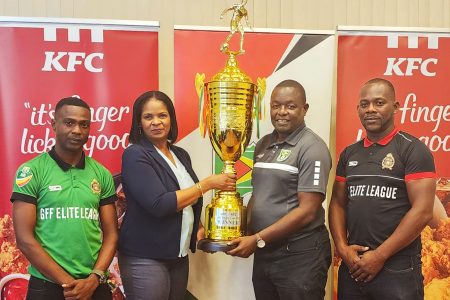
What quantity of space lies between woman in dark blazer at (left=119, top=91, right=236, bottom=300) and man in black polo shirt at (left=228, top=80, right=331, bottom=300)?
19 cm

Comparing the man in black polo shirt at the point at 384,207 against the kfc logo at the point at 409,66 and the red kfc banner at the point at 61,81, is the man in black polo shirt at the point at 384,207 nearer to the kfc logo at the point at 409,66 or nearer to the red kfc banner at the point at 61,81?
the kfc logo at the point at 409,66

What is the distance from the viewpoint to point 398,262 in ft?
6.37

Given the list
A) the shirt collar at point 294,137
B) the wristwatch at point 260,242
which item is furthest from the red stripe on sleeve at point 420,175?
the wristwatch at point 260,242

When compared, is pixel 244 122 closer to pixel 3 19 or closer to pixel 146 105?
pixel 146 105

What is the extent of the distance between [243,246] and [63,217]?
72cm

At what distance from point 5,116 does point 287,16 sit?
163 centimetres

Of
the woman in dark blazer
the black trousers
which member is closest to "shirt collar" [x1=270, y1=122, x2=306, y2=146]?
the woman in dark blazer

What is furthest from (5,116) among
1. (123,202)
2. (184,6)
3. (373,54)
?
(373,54)

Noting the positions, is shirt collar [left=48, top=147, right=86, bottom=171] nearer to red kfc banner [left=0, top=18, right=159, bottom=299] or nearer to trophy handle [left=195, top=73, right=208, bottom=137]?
trophy handle [left=195, top=73, right=208, bottom=137]

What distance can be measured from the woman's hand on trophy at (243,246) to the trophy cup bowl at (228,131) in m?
0.05

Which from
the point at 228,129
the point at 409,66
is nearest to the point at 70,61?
the point at 228,129

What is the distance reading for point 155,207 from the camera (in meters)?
1.94

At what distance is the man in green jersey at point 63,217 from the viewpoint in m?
1.80

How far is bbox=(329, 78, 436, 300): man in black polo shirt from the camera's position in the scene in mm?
1910
